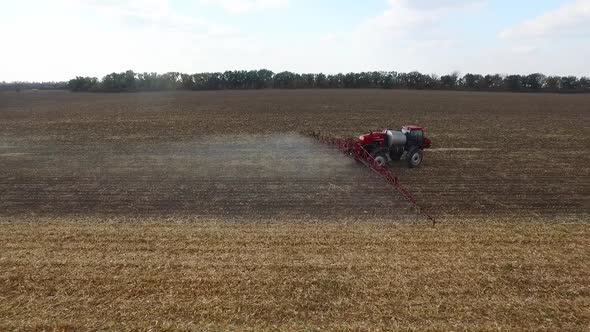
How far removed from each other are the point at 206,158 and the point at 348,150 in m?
6.59

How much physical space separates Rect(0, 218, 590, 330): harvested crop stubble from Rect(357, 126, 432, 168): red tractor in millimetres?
6371

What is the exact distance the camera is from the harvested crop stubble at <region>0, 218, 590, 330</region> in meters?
7.33

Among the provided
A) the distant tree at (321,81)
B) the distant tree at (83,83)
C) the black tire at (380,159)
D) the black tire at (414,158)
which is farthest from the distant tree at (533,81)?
the distant tree at (83,83)

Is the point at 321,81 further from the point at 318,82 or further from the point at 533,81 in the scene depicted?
the point at 533,81

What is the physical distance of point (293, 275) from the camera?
8.74 m

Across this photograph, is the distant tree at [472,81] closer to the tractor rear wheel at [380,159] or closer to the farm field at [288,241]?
the farm field at [288,241]

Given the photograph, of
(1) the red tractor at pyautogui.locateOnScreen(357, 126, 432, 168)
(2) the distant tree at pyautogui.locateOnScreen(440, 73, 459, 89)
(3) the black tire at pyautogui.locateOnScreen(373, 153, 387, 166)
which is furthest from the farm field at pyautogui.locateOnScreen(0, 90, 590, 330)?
(2) the distant tree at pyautogui.locateOnScreen(440, 73, 459, 89)

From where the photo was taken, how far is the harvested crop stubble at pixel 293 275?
733 cm

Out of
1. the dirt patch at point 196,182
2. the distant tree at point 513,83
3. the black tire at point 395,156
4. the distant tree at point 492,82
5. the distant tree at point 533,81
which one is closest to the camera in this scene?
the dirt patch at point 196,182

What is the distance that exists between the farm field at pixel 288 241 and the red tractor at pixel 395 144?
0.77m

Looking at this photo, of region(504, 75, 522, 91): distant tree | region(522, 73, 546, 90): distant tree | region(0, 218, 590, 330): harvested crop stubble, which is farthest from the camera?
region(522, 73, 546, 90): distant tree

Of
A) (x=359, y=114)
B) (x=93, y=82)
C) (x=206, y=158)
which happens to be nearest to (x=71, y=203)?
(x=206, y=158)

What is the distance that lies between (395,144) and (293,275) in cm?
1061

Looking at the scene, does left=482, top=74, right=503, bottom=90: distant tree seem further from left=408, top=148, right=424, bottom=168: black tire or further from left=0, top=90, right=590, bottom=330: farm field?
left=408, top=148, right=424, bottom=168: black tire
